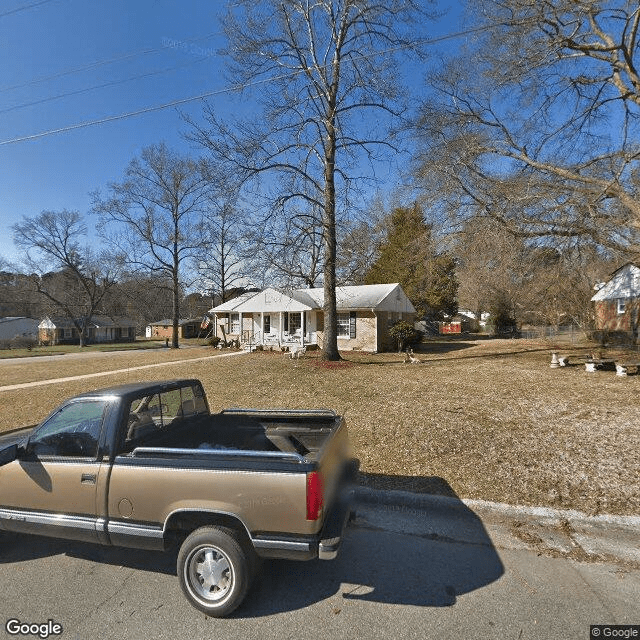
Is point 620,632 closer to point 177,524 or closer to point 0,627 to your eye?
point 177,524

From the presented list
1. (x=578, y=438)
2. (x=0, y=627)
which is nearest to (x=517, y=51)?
(x=578, y=438)

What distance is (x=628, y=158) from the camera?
36.2 feet

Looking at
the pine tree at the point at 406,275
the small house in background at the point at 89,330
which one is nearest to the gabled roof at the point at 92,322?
the small house in background at the point at 89,330

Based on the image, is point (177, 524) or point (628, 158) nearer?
point (177, 524)

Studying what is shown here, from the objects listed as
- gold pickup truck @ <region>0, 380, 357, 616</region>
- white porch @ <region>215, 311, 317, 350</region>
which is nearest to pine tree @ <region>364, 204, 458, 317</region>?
white porch @ <region>215, 311, 317, 350</region>

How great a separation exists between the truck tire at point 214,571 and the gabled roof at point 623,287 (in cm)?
2880

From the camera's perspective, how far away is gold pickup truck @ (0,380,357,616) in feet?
8.82

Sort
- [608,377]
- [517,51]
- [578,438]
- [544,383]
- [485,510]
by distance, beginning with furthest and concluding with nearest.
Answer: [517,51], [608,377], [544,383], [578,438], [485,510]

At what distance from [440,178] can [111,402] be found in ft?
45.9

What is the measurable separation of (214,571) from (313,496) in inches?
37.8

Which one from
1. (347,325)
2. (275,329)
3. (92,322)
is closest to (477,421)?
(347,325)

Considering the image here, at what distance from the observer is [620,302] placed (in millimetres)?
27531

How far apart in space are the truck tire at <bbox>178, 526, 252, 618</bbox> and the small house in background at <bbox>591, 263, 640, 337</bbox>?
27.2m

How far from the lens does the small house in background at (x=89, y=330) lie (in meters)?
55.8
